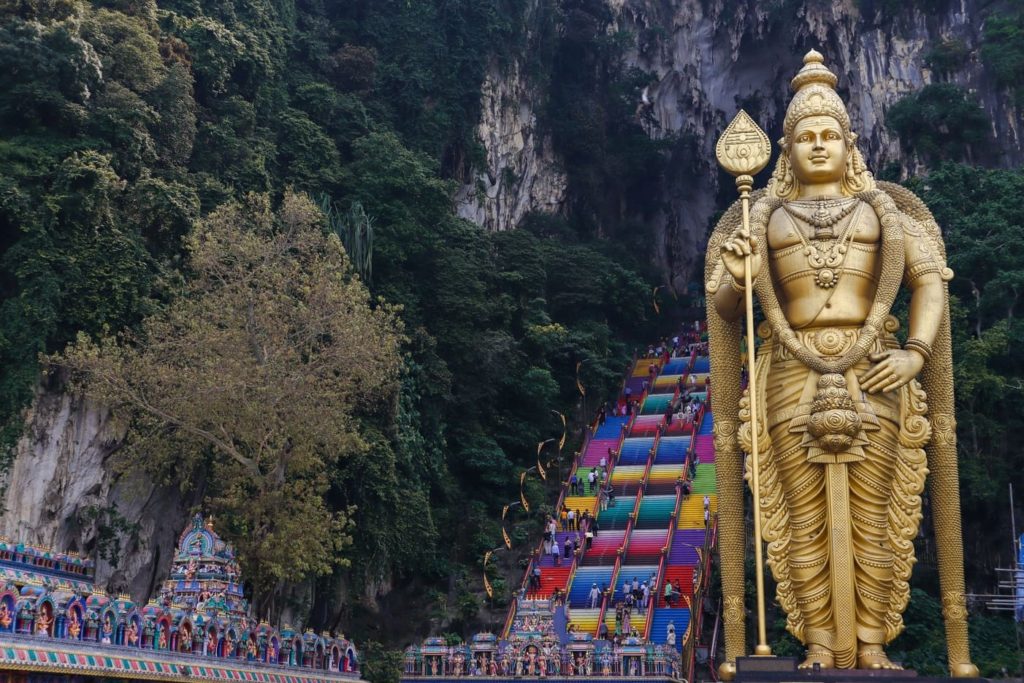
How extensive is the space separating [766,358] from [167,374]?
7.07m

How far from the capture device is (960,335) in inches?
766

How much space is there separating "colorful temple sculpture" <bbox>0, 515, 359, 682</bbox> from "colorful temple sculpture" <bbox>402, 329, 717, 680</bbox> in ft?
7.06

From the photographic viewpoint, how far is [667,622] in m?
16.9

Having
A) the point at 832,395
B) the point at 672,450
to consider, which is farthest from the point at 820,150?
the point at 672,450

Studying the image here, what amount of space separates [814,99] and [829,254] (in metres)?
1.23

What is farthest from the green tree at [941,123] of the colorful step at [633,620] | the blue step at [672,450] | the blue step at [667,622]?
the colorful step at [633,620]

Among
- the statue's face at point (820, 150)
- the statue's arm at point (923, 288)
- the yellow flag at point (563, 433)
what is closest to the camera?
the statue's arm at point (923, 288)

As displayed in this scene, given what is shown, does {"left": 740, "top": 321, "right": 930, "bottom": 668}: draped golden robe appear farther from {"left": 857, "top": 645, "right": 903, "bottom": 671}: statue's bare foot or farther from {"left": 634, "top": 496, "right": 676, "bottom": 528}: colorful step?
{"left": 634, "top": 496, "right": 676, "bottom": 528}: colorful step

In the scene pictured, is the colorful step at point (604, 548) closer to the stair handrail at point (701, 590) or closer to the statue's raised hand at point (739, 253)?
the stair handrail at point (701, 590)

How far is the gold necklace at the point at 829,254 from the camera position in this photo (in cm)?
923

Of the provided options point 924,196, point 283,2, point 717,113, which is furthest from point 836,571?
point 717,113

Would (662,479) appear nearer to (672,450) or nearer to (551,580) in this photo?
(672,450)

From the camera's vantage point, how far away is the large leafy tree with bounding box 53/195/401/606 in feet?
45.7

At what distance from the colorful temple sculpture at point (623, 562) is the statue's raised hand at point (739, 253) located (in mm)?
6899
